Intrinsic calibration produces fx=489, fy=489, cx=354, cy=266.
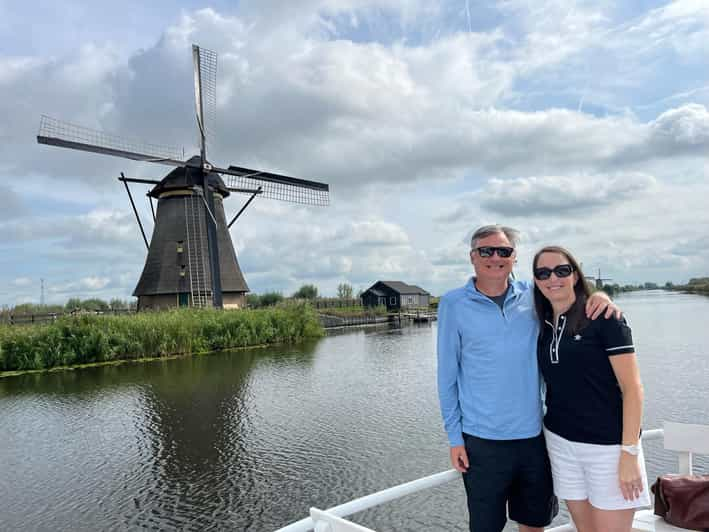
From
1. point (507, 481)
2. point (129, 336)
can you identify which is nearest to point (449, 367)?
point (507, 481)

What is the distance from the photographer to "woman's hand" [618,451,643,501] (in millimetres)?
1630

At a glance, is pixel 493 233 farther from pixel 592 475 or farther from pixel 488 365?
pixel 592 475

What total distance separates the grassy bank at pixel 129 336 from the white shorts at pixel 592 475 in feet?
55.9

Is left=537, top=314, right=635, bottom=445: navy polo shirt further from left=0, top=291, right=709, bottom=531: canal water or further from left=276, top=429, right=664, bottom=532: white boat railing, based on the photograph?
left=0, top=291, right=709, bottom=531: canal water

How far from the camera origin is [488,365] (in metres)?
1.86

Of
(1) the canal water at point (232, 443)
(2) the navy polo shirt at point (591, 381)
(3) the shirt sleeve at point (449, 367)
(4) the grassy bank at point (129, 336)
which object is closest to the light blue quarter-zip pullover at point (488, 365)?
(3) the shirt sleeve at point (449, 367)

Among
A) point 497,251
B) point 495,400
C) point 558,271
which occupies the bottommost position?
point 495,400

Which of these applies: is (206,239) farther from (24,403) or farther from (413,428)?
(413,428)

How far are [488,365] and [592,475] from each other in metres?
0.49

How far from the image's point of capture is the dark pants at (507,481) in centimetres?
182

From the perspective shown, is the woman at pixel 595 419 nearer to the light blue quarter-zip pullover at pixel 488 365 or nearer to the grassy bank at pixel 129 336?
the light blue quarter-zip pullover at pixel 488 365

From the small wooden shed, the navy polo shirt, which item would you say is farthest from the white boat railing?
the small wooden shed

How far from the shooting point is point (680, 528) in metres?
1.90

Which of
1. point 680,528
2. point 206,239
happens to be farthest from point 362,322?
point 680,528
